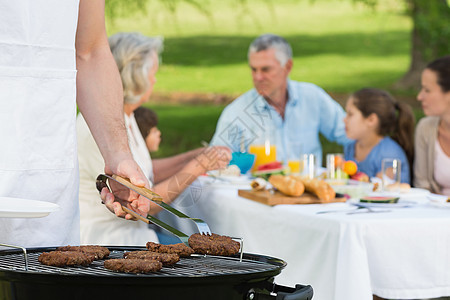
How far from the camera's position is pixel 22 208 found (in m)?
1.39

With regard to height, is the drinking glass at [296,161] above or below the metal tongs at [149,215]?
above

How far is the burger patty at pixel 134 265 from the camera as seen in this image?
4.58 ft

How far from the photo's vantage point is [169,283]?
1.36 meters

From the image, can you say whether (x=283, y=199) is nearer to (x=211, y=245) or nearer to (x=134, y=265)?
(x=211, y=245)

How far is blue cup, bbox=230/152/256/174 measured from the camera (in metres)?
4.20

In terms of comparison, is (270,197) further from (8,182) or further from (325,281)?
(8,182)

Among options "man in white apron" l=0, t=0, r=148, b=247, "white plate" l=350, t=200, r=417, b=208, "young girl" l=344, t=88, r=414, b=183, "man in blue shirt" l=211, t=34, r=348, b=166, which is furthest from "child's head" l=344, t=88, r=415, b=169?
"man in white apron" l=0, t=0, r=148, b=247

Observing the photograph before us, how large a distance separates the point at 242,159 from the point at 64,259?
278 cm

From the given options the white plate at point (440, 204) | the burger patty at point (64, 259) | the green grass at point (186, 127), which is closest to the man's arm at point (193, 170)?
the white plate at point (440, 204)

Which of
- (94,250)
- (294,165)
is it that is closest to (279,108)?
(294,165)

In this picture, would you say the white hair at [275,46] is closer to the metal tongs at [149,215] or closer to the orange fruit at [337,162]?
the orange fruit at [337,162]

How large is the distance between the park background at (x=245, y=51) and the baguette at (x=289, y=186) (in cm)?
701

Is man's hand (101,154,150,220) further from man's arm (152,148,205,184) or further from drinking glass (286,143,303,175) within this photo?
man's arm (152,148,205,184)

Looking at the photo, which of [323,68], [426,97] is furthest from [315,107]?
[323,68]
